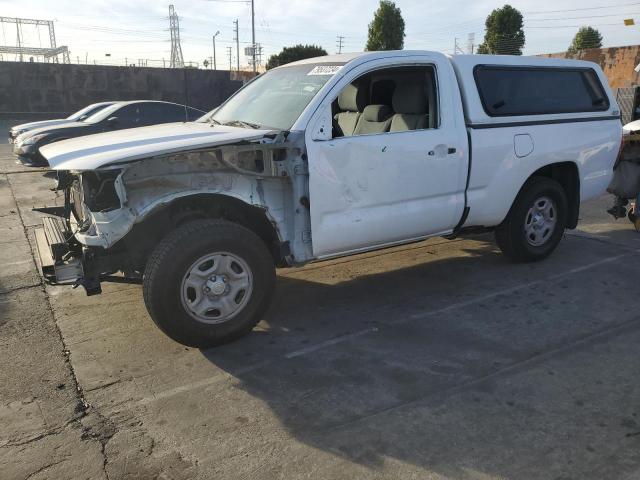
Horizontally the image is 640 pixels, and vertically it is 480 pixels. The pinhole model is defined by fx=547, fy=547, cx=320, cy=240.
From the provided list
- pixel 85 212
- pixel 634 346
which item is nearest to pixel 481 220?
pixel 634 346

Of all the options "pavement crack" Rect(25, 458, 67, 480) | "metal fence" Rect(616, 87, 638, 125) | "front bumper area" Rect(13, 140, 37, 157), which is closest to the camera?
"pavement crack" Rect(25, 458, 67, 480)

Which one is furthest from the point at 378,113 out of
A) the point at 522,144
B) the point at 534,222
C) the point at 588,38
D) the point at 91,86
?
the point at 588,38

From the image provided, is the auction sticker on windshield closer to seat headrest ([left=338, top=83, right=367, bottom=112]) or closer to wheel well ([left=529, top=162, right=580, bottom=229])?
seat headrest ([left=338, top=83, right=367, bottom=112])

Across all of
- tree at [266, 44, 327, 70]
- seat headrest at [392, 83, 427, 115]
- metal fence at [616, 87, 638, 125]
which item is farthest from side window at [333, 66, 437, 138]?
tree at [266, 44, 327, 70]

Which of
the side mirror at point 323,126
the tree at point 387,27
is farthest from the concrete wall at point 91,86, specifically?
the side mirror at point 323,126

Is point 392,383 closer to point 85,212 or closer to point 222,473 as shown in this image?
point 222,473

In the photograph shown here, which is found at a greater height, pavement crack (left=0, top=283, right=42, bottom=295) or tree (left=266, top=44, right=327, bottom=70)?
tree (left=266, top=44, right=327, bottom=70)

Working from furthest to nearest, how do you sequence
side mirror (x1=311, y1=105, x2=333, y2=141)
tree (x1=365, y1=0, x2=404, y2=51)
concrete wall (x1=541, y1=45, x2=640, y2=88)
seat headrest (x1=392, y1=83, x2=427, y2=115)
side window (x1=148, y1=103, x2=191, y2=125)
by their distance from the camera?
tree (x1=365, y1=0, x2=404, y2=51)
concrete wall (x1=541, y1=45, x2=640, y2=88)
side window (x1=148, y1=103, x2=191, y2=125)
seat headrest (x1=392, y1=83, x2=427, y2=115)
side mirror (x1=311, y1=105, x2=333, y2=141)

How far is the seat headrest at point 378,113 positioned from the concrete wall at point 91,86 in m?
26.9

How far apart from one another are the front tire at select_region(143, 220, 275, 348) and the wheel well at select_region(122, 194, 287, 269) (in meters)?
0.20

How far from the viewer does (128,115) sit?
1263 cm

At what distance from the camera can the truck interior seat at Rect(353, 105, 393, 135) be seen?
4812 mm

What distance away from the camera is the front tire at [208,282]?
3.53 meters

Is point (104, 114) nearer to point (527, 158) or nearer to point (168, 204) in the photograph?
point (168, 204)
